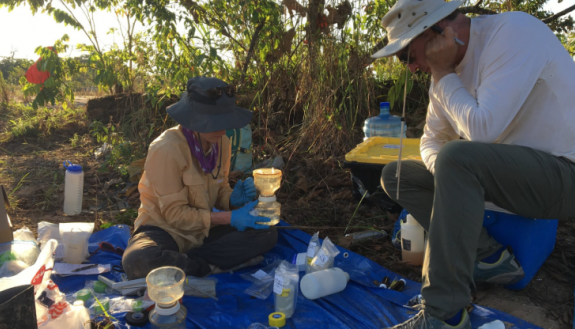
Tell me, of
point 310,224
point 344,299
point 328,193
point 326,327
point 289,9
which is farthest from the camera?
point 289,9

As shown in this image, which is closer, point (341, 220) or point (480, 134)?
point (480, 134)

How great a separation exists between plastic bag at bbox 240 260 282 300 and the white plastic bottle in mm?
239

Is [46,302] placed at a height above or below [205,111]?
below

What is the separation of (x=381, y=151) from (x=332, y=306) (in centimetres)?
187

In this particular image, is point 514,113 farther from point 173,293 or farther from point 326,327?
point 173,293

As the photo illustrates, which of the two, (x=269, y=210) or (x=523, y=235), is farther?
(x=269, y=210)

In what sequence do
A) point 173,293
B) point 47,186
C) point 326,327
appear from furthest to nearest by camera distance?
point 47,186 → point 326,327 → point 173,293

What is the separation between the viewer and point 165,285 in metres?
2.24

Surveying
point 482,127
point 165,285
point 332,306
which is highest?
point 482,127

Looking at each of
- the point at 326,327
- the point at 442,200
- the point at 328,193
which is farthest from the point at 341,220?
the point at 442,200

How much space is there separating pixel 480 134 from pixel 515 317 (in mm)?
1053

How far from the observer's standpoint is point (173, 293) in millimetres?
2172

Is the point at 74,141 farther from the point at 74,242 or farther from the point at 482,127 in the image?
the point at 482,127

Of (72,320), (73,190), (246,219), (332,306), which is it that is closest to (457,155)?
(332,306)
